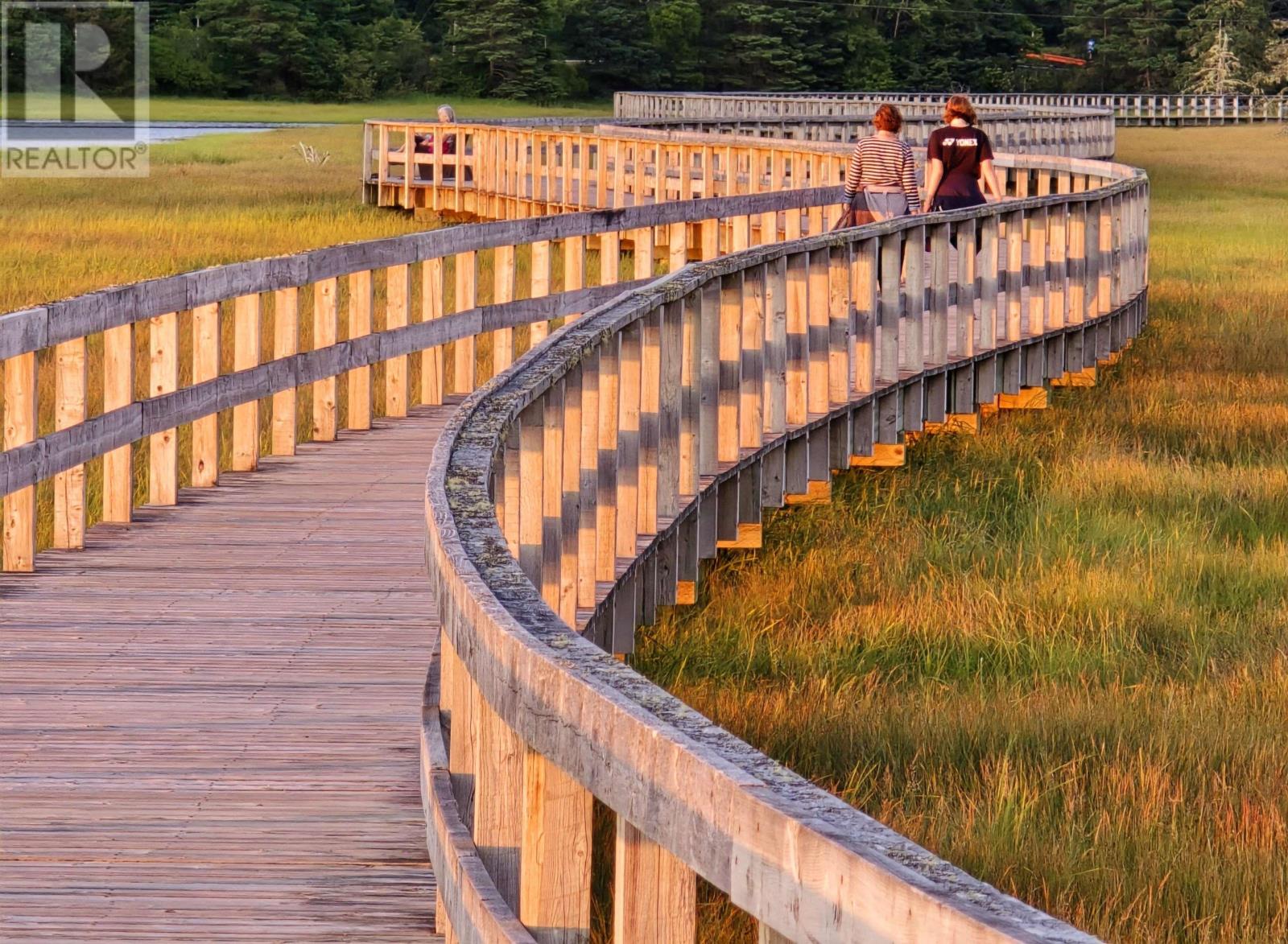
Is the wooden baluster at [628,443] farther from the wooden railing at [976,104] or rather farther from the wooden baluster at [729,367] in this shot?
the wooden railing at [976,104]

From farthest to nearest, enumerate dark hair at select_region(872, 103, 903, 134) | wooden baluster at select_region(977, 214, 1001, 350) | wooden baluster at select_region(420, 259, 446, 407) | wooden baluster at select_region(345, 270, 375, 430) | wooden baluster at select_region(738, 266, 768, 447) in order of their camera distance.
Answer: dark hair at select_region(872, 103, 903, 134)
wooden baluster at select_region(977, 214, 1001, 350)
wooden baluster at select_region(420, 259, 446, 407)
wooden baluster at select_region(345, 270, 375, 430)
wooden baluster at select_region(738, 266, 768, 447)

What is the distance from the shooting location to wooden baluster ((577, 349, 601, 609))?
7516 millimetres

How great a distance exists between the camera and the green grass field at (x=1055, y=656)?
22.3ft

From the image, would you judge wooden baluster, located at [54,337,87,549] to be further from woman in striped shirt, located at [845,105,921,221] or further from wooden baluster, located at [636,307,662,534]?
woman in striped shirt, located at [845,105,921,221]

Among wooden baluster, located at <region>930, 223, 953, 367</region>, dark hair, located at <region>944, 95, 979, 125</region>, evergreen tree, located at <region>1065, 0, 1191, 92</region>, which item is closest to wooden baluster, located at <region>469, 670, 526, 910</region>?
wooden baluster, located at <region>930, 223, 953, 367</region>

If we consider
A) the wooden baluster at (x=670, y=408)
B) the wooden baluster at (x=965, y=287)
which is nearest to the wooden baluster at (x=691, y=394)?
the wooden baluster at (x=670, y=408)

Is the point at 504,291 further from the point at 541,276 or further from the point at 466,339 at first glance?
the point at 466,339

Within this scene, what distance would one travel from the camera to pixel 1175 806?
285 inches

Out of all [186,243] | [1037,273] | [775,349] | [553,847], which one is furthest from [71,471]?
[186,243]

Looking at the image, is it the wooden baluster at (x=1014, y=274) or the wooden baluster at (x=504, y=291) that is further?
the wooden baluster at (x=1014, y=274)

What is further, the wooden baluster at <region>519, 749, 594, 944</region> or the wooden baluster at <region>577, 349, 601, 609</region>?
the wooden baluster at <region>577, 349, 601, 609</region>

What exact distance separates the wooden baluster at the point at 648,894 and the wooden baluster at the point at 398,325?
32.3 feet

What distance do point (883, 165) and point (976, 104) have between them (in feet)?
154

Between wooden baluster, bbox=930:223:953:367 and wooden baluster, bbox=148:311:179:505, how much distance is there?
517cm
